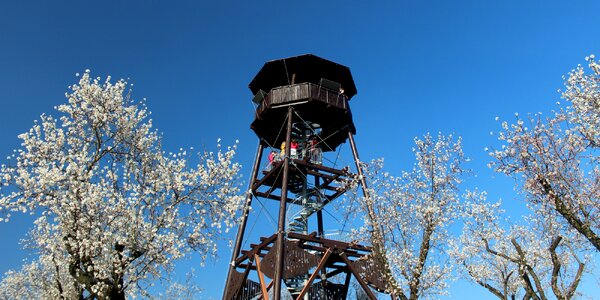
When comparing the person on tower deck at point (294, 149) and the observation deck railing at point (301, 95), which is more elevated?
the observation deck railing at point (301, 95)

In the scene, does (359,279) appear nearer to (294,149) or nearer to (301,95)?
(294,149)

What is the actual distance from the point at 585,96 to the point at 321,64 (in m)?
13.0

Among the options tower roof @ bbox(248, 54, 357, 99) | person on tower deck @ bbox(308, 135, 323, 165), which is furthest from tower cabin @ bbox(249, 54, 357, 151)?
person on tower deck @ bbox(308, 135, 323, 165)

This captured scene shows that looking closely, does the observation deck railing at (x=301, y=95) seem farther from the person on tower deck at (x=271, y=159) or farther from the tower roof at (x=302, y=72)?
the person on tower deck at (x=271, y=159)

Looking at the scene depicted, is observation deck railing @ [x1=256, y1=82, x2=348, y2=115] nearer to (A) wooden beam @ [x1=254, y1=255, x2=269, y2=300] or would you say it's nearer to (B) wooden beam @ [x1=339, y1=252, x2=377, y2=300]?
(B) wooden beam @ [x1=339, y1=252, x2=377, y2=300]

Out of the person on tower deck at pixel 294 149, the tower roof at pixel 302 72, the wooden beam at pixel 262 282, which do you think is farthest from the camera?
the tower roof at pixel 302 72

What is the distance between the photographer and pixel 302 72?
22.6 metres

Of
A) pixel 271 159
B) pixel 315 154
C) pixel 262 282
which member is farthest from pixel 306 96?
pixel 262 282

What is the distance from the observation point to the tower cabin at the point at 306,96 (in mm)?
21312

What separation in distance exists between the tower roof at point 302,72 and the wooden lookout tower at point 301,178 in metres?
0.05

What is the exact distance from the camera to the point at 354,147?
2100 centimetres

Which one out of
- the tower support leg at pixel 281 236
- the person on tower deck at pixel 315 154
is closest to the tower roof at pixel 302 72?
the person on tower deck at pixel 315 154

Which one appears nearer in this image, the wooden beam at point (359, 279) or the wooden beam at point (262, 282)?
the wooden beam at point (359, 279)

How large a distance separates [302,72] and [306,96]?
2.11 metres
